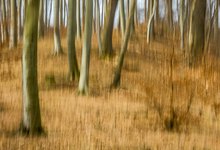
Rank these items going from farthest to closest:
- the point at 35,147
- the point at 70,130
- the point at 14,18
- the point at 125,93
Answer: the point at 14,18 < the point at 125,93 < the point at 70,130 < the point at 35,147

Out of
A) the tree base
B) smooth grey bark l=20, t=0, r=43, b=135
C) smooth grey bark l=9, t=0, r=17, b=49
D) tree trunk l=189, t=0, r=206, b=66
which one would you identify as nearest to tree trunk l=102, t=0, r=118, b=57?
tree trunk l=189, t=0, r=206, b=66

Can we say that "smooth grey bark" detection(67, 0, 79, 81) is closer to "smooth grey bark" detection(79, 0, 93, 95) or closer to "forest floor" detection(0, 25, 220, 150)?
"forest floor" detection(0, 25, 220, 150)

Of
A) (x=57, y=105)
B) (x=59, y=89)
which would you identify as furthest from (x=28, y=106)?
(x=59, y=89)

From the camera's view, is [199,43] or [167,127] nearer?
[167,127]

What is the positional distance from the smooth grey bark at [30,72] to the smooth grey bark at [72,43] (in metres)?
6.76

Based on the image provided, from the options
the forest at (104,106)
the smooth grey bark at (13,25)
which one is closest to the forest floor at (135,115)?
the forest at (104,106)

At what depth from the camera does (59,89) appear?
14.6 metres

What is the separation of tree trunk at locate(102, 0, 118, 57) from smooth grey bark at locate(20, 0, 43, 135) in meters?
9.97

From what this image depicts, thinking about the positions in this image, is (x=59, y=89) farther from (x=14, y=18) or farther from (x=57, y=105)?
(x=14, y=18)

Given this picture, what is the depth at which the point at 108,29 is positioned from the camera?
18.9m

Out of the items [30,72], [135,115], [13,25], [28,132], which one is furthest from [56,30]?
[28,132]

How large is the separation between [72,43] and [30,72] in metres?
7.57

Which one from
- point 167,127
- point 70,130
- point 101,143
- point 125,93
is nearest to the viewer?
point 101,143

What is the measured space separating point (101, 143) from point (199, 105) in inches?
155
